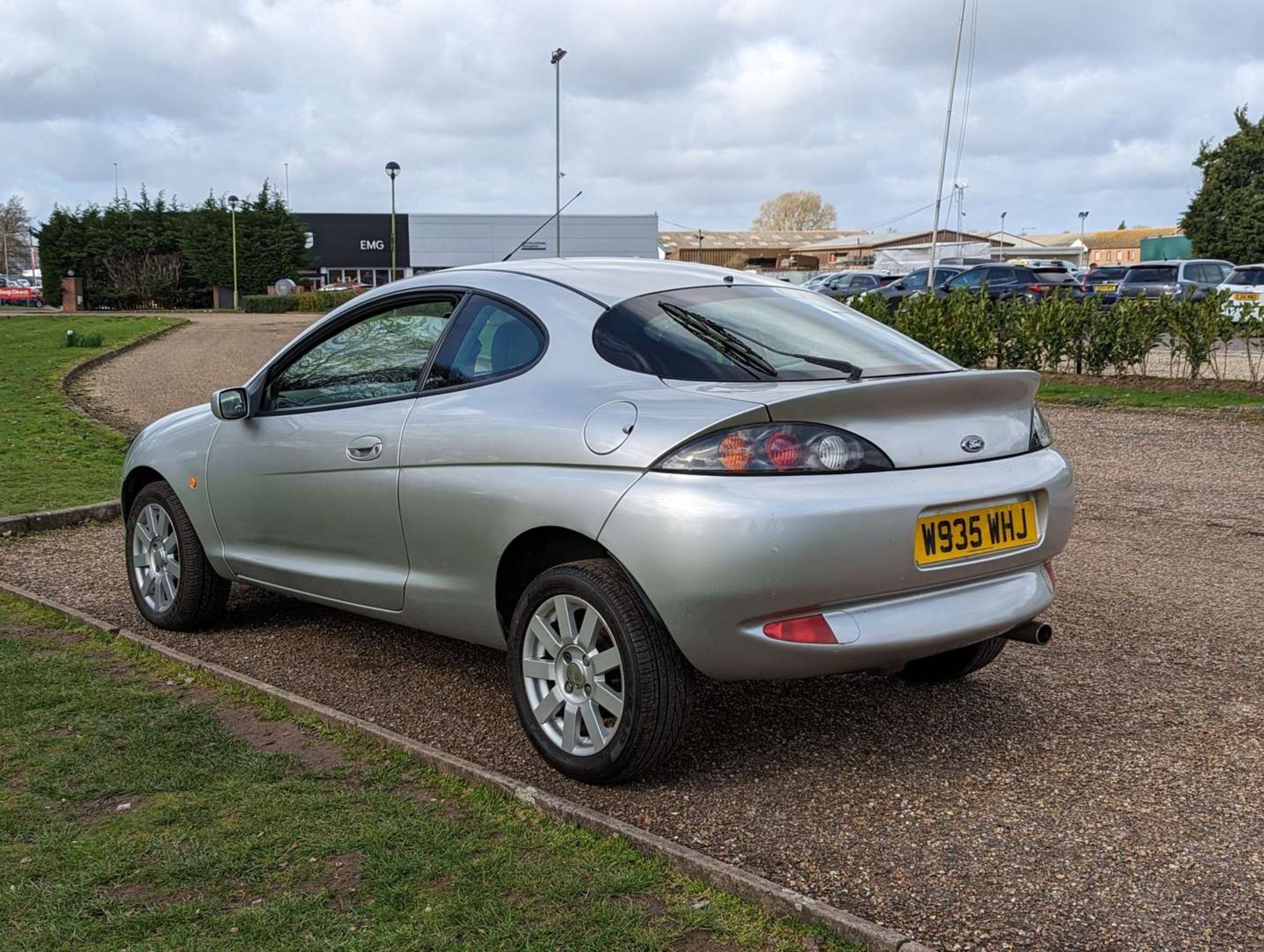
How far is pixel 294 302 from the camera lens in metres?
46.4

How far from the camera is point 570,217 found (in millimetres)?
65250

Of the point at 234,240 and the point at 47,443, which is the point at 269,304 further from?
the point at 47,443

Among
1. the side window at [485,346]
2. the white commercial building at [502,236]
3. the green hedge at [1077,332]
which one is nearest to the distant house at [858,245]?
the white commercial building at [502,236]

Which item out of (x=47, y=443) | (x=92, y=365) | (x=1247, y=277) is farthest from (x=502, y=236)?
(x=47, y=443)

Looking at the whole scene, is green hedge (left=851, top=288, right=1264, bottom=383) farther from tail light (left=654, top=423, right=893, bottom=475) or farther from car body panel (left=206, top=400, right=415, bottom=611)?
tail light (left=654, top=423, right=893, bottom=475)

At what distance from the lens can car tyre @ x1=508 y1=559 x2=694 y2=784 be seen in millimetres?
3660

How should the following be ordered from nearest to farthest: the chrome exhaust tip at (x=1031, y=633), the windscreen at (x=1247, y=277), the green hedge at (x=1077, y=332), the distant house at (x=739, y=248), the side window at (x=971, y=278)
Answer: the chrome exhaust tip at (x=1031, y=633) → the green hedge at (x=1077, y=332) → the windscreen at (x=1247, y=277) → the side window at (x=971, y=278) → the distant house at (x=739, y=248)

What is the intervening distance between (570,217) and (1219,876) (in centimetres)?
6387

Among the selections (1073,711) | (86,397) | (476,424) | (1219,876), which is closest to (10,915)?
(476,424)

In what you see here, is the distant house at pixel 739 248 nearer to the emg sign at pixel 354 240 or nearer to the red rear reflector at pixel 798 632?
the emg sign at pixel 354 240

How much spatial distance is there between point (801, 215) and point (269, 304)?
93241 millimetres

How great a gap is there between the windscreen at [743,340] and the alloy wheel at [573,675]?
0.81 m

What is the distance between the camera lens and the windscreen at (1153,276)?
99.0 ft

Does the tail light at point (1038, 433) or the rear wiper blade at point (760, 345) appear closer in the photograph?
the rear wiper blade at point (760, 345)
